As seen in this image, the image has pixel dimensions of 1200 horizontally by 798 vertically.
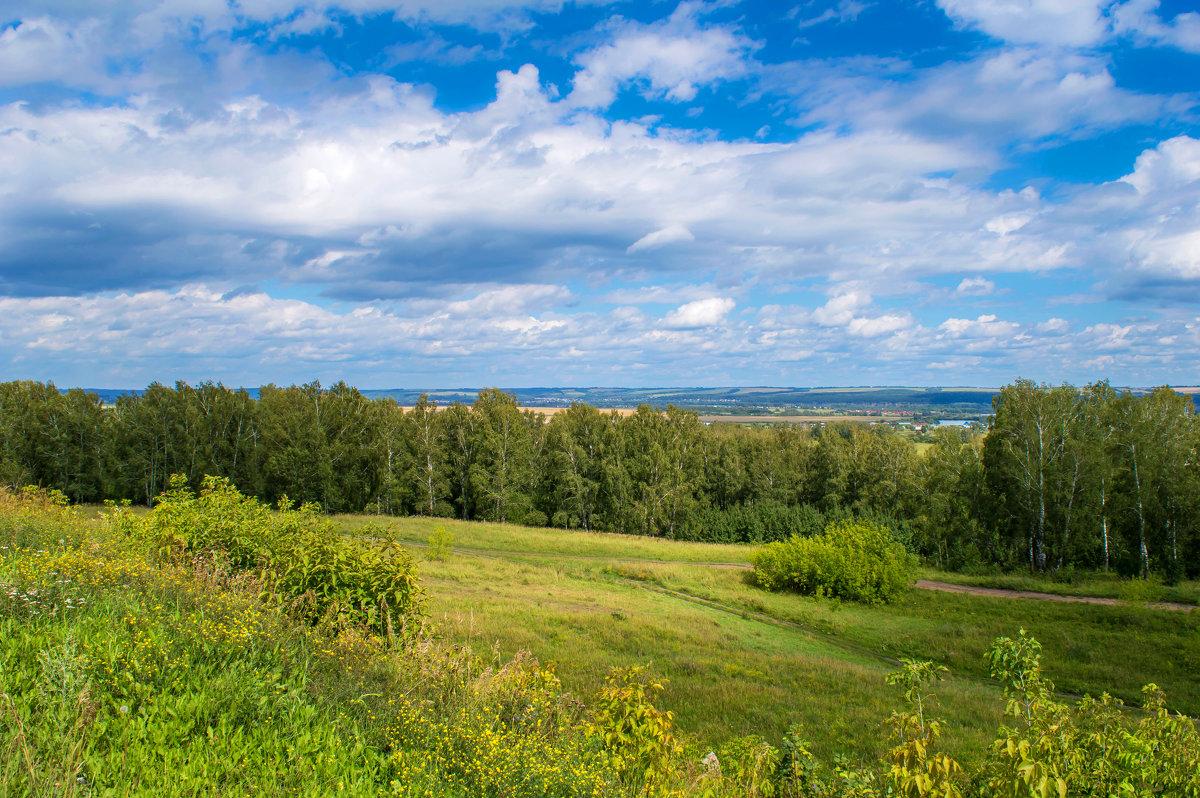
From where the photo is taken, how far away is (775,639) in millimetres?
21547

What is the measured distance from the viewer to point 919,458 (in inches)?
2424

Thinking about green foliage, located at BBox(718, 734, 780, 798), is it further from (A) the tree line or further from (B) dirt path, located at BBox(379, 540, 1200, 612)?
(A) the tree line

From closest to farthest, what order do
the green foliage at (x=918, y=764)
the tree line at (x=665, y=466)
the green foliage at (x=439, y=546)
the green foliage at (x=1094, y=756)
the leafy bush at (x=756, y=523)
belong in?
1. the green foliage at (x=1094, y=756)
2. the green foliage at (x=918, y=764)
3. the green foliage at (x=439, y=546)
4. the tree line at (x=665, y=466)
5. the leafy bush at (x=756, y=523)

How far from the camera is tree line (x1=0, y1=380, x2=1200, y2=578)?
39.2m

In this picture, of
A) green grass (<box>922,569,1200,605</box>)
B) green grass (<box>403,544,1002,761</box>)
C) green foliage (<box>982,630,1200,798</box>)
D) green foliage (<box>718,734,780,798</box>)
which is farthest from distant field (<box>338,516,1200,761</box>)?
green foliage (<box>982,630,1200,798</box>)

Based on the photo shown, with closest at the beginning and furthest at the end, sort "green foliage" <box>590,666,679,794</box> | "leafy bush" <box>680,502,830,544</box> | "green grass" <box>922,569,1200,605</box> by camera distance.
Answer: "green foliage" <box>590,666,679,794</box> → "green grass" <box>922,569,1200,605</box> → "leafy bush" <box>680,502,830,544</box>

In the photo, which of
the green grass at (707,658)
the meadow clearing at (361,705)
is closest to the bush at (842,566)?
the green grass at (707,658)

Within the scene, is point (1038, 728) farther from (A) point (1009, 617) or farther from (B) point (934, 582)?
(B) point (934, 582)

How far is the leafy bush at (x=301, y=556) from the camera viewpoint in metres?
8.53

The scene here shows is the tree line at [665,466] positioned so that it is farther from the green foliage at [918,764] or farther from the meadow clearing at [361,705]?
the green foliage at [918,764]

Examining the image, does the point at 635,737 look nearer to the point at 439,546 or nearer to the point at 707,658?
the point at 707,658

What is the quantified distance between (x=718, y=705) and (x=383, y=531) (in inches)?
333

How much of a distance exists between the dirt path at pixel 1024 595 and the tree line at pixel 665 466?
1011cm

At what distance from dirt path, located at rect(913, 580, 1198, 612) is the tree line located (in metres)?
10.1
